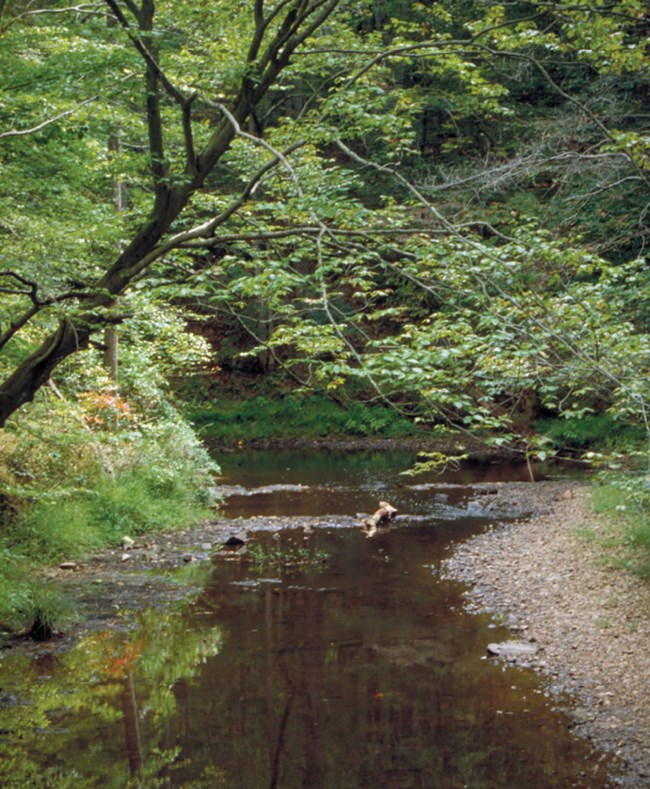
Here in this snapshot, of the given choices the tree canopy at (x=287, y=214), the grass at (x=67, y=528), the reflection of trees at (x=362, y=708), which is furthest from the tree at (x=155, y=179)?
the reflection of trees at (x=362, y=708)

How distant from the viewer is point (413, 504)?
16031 millimetres

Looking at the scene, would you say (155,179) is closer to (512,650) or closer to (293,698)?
(293,698)

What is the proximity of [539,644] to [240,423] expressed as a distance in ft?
61.7

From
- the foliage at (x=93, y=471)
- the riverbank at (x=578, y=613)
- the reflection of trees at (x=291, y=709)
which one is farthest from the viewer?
the foliage at (x=93, y=471)

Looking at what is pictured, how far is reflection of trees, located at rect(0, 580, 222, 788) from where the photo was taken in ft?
18.9

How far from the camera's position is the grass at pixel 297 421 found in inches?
1005

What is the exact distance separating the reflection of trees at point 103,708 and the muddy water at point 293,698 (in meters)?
0.02

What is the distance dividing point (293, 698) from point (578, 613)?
135 inches

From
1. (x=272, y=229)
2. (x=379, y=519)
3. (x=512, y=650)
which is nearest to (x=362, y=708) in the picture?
(x=512, y=650)

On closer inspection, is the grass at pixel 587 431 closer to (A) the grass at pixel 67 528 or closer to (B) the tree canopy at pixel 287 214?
(A) the grass at pixel 67 528

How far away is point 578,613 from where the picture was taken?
28.9 feet

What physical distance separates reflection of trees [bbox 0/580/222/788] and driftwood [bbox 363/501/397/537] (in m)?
5.39

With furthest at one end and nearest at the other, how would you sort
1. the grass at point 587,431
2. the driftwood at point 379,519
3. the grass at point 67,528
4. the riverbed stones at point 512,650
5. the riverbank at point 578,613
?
the grass at point 587,431 → the driftwood at point 379,519 → the grass at point 67,528 → the riverbed stones at point 512,650 → the riverbank at point 578,613

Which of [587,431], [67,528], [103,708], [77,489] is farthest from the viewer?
[587,431]
